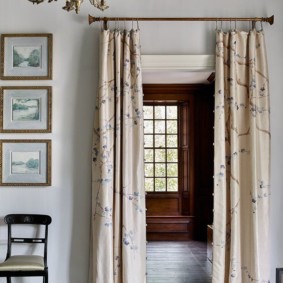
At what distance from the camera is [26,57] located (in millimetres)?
3662

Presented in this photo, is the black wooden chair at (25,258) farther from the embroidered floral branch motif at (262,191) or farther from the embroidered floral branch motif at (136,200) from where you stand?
the embroidered floral branch motif at (262,191)

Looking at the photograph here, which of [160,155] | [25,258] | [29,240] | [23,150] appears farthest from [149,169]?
[25,258]

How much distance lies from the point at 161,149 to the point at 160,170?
40cm

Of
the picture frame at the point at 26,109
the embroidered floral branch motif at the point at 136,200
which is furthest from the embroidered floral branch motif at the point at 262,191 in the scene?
the picture frame at the point at 26,109

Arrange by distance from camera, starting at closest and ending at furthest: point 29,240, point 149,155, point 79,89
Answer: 1. point 29,240
2. point 79,89
3. point 149,155

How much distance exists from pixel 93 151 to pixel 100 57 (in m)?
0.89

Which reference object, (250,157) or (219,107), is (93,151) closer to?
(219,107)

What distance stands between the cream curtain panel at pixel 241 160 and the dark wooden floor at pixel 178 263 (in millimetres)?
1058

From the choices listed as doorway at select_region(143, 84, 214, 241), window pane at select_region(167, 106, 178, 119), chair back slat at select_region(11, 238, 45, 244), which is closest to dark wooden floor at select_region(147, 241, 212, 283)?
doorway at select_region(143, 84, 214, 241)

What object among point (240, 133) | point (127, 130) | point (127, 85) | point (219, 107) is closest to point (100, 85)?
point (127, 85)

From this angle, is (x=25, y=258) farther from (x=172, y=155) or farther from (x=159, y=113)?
(x=159, y=113)

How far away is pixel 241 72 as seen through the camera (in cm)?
361

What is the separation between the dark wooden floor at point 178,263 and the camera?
14.6 feet

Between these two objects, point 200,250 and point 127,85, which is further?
point 200,250
